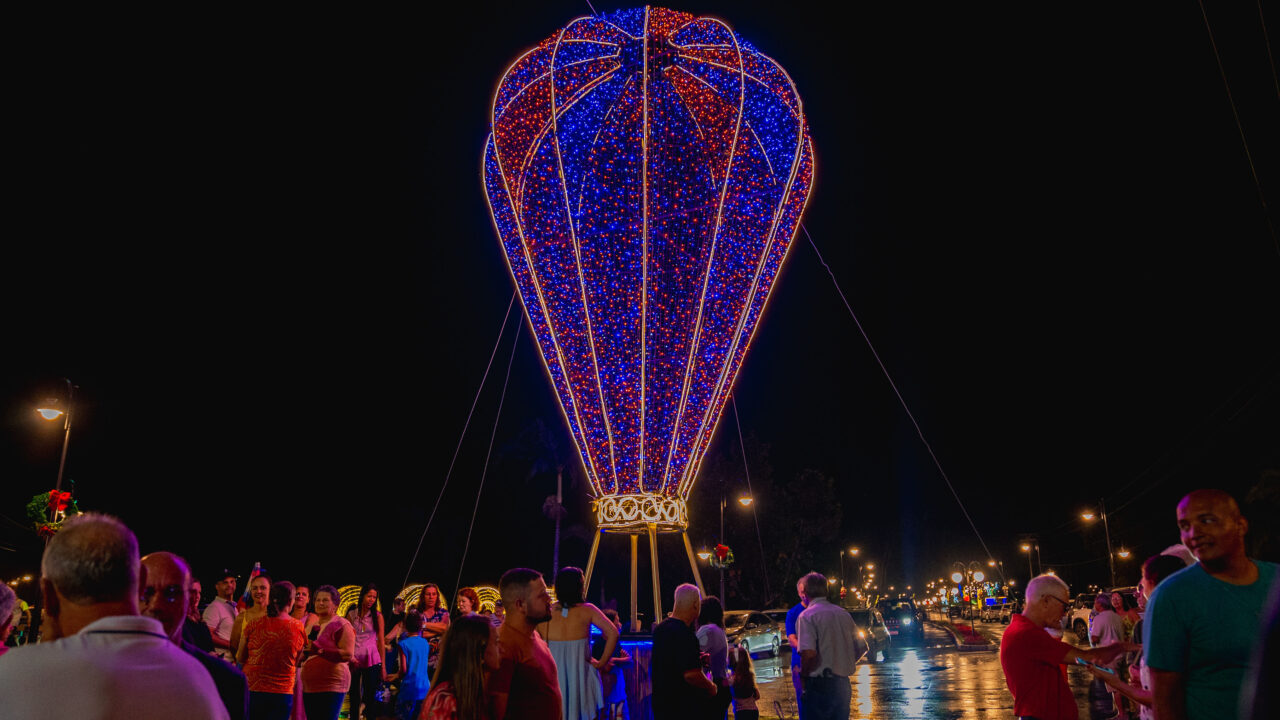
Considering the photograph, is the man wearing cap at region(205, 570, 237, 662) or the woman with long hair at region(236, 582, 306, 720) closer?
the woman with long hair at region(236, 582, 306, 720)

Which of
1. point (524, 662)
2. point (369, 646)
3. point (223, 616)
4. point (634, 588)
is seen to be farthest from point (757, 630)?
point (524, 662)

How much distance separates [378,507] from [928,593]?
132793 mm

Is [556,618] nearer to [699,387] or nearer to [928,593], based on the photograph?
[699,387]

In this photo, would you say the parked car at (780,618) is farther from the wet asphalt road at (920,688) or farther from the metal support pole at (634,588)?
the metal support pole at (634,588)

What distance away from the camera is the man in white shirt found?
7891 mm

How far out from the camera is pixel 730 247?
42.7 ft

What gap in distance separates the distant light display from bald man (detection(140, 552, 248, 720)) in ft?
29.4

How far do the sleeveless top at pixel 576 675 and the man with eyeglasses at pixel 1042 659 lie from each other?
130 inches

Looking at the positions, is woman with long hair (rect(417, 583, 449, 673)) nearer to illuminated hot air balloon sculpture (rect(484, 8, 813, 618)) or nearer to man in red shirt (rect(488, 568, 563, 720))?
illuminated hot air balloon sculpture (rect(484, 8, 813, 618))

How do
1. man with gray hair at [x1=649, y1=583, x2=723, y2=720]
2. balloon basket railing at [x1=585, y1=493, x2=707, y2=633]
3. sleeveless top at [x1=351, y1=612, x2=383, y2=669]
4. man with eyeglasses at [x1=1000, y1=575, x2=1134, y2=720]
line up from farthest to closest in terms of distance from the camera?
balloon basket railing at [x1=585, y1=493, x2=707, y2=633], sleeveless top at [x1=351, y1=612, x2=383, y2=669], man with gray hair at [x1=649, y1=583, x2=723, y2=720], man with eyeglasses at [x1=1000, y1=575, x2=1134, y2=720]

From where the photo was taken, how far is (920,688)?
17000 millimetres

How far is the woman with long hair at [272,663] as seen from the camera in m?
7.34

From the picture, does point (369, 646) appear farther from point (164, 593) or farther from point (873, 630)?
point (873, 630)

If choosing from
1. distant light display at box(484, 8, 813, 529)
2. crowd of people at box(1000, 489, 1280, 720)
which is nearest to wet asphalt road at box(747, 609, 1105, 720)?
distant light display at box(484, 8, 813, 529)
